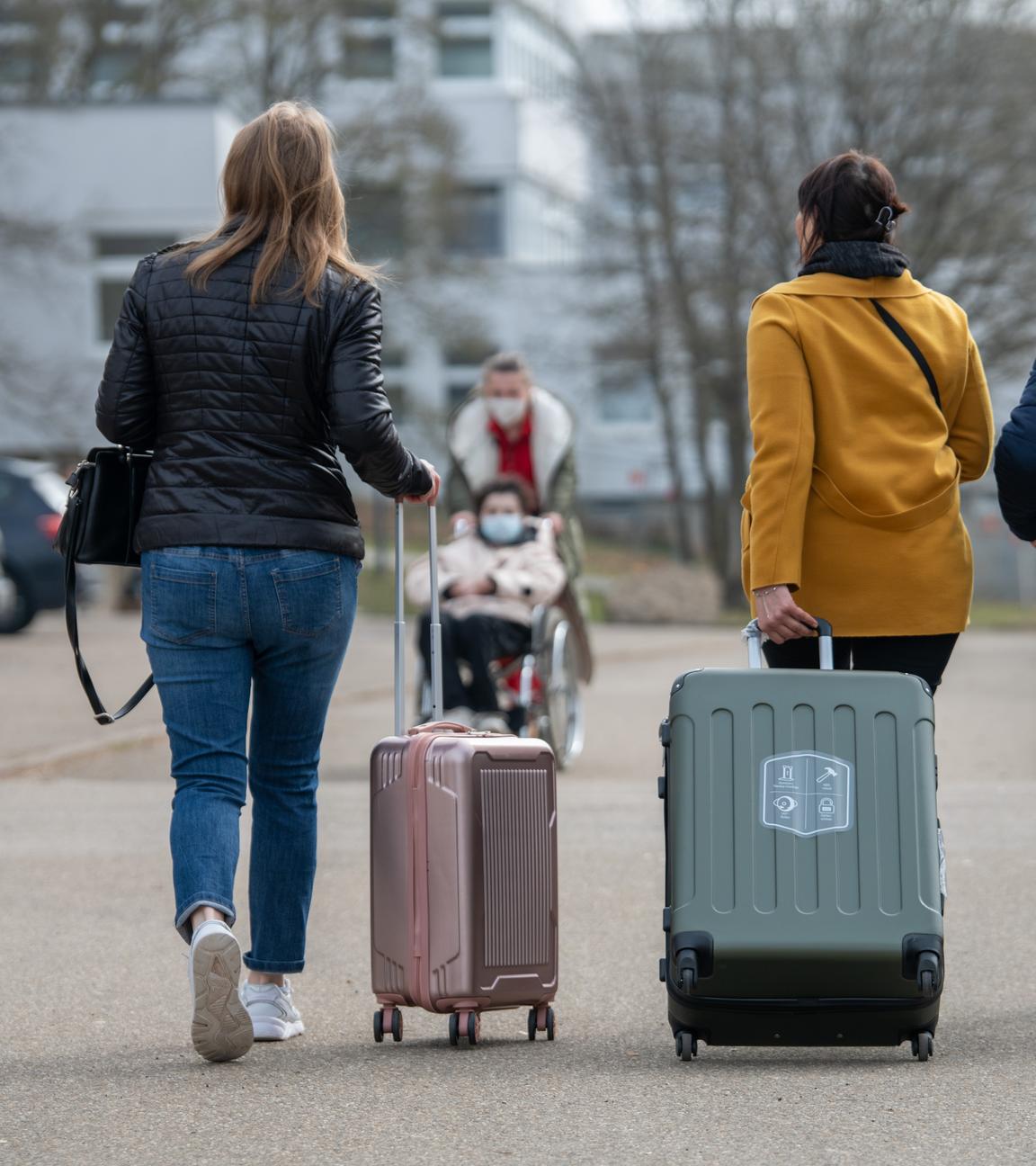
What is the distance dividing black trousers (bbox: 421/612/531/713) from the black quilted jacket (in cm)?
466

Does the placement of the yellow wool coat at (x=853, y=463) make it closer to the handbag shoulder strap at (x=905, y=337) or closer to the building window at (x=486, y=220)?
the handbag shoulder strap at (x=905, y=337)

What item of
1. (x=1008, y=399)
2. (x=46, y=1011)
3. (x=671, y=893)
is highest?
(x=1008, y=399)

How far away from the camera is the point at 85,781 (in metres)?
9.88

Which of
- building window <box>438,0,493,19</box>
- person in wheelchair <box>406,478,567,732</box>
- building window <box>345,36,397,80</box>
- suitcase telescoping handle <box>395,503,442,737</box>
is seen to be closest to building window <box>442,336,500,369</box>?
building window <box>345,36,397,80</box>

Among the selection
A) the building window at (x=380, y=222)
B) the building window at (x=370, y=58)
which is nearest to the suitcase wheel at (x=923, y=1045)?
the building window at (x=380, y=222)

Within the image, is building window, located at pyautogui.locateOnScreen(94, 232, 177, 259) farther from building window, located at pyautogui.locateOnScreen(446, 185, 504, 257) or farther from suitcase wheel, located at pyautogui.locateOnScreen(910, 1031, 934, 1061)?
suitcase wheel, located at pyautogui.locateOnScreen(910, 1031, 934, 1061)

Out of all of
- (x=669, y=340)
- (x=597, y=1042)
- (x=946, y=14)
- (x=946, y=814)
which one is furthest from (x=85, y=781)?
(x=669, y=340)

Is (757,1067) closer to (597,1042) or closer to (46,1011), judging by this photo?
(597,1042)

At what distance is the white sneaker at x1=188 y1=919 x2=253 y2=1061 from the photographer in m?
4.32

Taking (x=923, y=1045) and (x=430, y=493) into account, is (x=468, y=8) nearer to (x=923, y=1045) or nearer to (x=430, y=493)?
(x=430, y=493)

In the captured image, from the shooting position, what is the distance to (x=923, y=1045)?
443cm

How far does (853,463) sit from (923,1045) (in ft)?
4.08

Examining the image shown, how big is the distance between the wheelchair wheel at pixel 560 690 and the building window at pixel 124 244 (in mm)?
24075

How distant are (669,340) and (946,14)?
6348mm
